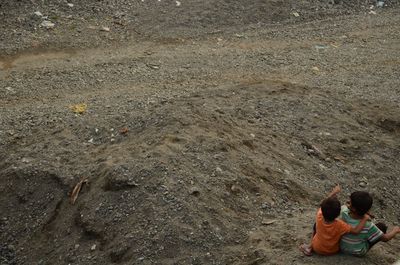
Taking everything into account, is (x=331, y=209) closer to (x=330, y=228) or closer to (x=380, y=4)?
(x=330, y=228)

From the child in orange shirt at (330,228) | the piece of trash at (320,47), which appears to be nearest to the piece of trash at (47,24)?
the piece of trash at (320,47)

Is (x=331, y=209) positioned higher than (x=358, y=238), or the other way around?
(x=331, y=209)

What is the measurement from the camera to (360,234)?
475 cm

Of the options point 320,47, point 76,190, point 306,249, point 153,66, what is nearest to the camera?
point 306,249

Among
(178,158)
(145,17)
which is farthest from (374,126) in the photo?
(145,17)

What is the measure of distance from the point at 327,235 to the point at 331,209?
282mm

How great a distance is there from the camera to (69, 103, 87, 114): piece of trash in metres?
7.75

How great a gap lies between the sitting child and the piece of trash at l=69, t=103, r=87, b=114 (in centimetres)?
412

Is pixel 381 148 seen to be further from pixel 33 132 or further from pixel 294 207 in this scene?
pixel 33 132

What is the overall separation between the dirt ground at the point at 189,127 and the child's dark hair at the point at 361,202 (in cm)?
50

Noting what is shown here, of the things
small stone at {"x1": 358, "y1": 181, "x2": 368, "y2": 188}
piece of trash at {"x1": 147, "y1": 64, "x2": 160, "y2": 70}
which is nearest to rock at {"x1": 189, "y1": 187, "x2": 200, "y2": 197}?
small stone at {"x1": 358, "y1": 181, "x2": 368, "y2": 188}

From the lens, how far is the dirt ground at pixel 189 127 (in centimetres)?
566

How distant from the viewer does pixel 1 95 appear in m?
8.36

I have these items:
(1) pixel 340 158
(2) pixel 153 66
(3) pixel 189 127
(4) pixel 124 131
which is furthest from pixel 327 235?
(2) pixel 153 66
